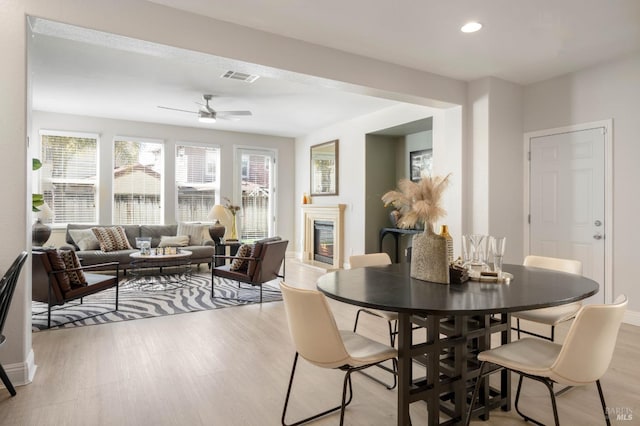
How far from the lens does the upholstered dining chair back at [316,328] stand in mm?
1713

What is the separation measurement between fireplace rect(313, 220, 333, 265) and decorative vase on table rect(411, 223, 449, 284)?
5.43 metres

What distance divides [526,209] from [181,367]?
14.1ft

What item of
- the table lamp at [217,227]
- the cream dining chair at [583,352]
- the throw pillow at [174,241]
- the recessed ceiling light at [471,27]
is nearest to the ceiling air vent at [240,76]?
the recessed ceiling light at [471,27]

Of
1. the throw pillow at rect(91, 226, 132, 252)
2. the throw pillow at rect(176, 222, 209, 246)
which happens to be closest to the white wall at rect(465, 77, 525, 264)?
the throw pillow at rect(176, 222, 209, 246)

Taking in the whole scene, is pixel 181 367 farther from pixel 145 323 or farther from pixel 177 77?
pixel 177 77

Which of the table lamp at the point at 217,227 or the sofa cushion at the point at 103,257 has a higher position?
the table lamp at the point at 217,227

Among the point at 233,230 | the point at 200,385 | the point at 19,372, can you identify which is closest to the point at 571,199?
the point at 200,385

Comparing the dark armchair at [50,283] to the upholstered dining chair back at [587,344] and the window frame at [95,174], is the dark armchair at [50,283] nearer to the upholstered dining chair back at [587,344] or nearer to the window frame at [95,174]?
the window frame at [95,174]

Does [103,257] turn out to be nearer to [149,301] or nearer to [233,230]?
[149,301]

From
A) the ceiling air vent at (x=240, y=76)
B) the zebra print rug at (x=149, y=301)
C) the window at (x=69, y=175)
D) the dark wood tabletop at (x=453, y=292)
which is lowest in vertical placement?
the zebra print rug at (x=149, y=301)

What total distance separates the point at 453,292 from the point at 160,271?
5.79 metres

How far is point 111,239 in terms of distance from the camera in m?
6.37

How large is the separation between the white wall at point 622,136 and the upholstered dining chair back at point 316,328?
3.75 m

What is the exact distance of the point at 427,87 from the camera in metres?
4.45
